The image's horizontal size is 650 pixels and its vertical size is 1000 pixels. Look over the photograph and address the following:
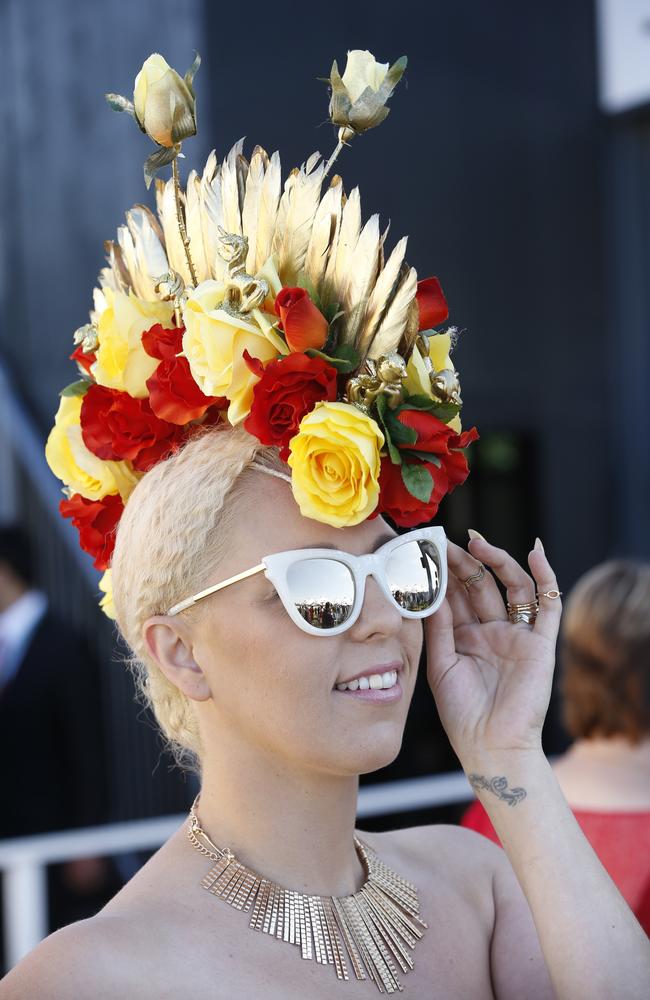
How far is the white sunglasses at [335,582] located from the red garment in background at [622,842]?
1130 mm

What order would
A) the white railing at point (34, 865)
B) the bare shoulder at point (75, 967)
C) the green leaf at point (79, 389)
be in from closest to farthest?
1. the bare shoulder at point (75, 967)
2. the green leaf at point (79, 389)
3. the white railing at point (34, 865)

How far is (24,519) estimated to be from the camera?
574 centimetres

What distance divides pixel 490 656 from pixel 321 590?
17.7 inches

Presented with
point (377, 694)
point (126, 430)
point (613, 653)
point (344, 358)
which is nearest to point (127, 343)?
point (126, 430)

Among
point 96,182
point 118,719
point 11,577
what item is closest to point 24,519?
point 11,577

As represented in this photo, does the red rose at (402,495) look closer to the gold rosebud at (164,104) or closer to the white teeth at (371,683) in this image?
the white teeth at (371,683)

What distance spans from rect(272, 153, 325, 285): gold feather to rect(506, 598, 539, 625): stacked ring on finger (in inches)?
26.8

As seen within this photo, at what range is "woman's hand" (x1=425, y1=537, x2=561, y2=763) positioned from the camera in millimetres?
1857

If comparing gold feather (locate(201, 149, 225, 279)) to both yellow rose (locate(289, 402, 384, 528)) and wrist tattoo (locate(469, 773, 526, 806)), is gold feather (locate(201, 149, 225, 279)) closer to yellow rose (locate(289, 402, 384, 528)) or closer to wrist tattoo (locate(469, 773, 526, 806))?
yellow rose (locate(289, 402, 384, 528))

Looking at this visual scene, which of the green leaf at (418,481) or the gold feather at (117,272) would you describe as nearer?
the green leaf at (418,481)

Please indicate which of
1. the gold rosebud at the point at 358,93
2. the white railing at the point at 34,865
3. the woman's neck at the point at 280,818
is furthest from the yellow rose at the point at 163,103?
the white railing at the point at 34,865

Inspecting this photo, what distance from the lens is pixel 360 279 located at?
5.61 feet

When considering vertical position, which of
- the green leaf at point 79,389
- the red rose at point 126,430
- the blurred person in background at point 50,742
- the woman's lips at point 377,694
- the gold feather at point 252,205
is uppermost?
the gold feather at point 252,205

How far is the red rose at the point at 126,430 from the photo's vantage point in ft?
5.87
